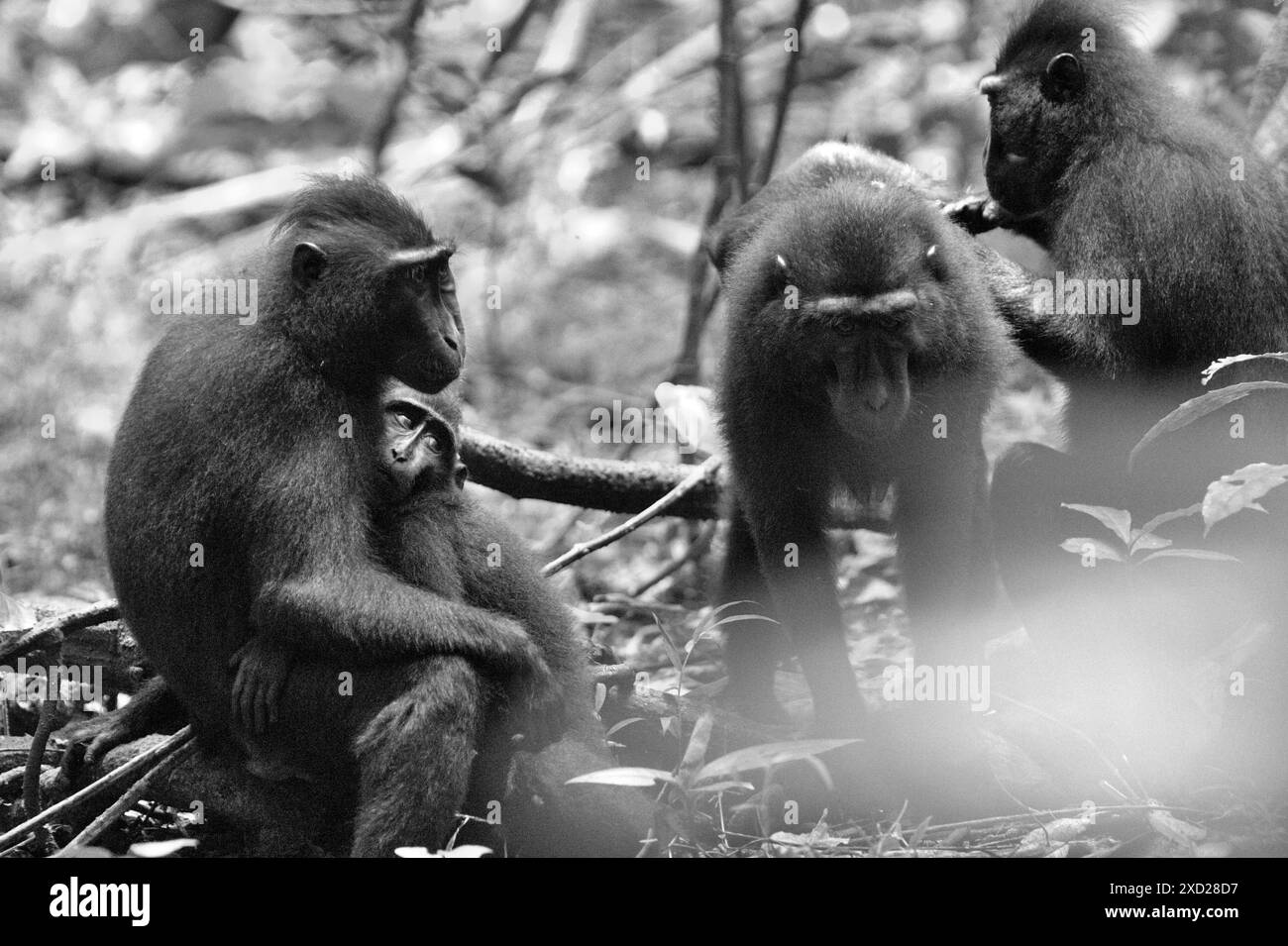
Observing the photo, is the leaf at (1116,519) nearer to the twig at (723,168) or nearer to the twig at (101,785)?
the twig at (101,785)

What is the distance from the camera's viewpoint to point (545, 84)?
13383mm

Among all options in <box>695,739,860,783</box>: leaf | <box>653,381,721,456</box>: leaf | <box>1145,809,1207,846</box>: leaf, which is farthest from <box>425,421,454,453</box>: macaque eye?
<box>1145,809,1207,846</box>: leaf

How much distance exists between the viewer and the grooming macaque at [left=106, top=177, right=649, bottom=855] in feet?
14.6

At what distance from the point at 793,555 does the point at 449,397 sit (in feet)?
4.90

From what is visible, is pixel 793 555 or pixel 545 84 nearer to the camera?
pixel 793 555

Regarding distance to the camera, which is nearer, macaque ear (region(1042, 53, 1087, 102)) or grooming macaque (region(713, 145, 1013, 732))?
grooming macaque (region(713, 145, 1013, 732))

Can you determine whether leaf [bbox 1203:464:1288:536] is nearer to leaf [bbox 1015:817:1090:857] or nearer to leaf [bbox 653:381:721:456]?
leaf [bbox 1015:817:1090:857]

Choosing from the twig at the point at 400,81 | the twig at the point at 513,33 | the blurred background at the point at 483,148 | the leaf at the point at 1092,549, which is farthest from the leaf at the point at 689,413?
the twig at the point at 513,33

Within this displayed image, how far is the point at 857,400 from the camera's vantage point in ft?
16.5

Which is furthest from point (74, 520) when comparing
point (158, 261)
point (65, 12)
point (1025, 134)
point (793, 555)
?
point (65, 12)

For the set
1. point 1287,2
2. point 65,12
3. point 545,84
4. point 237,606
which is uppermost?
point 65,12

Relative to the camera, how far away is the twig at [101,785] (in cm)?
459

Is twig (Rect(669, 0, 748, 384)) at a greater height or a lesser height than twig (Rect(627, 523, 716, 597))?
greater

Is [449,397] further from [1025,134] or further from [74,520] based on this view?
[74,520]
